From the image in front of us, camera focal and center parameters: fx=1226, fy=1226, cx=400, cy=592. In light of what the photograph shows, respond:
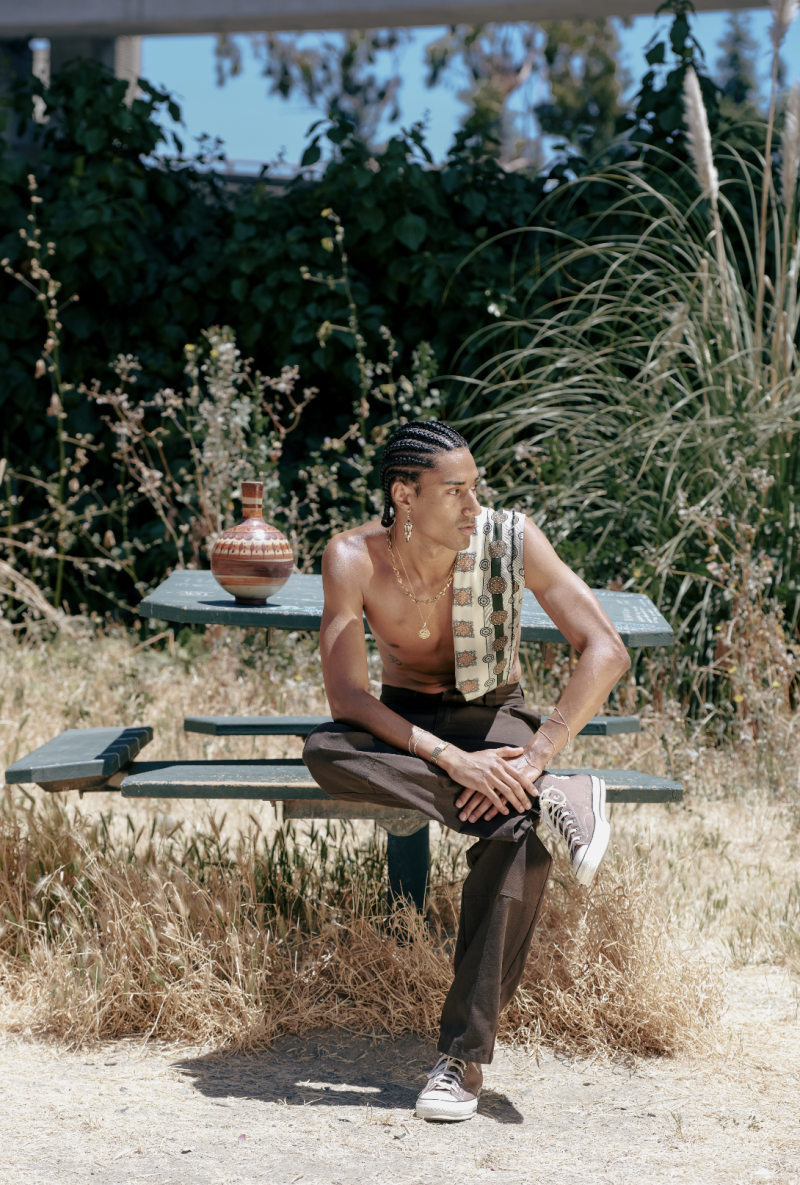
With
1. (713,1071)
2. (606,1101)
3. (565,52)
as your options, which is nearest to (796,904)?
(713,1071)

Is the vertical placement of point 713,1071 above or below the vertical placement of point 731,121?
below

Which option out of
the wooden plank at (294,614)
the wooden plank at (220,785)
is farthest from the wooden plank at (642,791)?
the wooden plank at (220,785)

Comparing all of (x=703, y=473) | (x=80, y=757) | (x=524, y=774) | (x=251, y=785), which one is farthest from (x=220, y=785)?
(x=703, y=473)

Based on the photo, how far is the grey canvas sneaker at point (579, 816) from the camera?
7.45ft

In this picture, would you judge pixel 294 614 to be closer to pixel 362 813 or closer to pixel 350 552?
pixel 350 552

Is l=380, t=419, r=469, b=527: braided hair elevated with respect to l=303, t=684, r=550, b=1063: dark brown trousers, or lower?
elevated

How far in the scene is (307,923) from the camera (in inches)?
116

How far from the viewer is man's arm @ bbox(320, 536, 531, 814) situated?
2.34 metres

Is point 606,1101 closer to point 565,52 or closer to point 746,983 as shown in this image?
point 746,983

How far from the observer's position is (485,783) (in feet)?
7.62

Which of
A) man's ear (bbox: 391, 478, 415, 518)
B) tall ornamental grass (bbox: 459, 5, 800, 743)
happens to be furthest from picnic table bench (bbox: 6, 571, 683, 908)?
tall ornamental grass (bbox: 459, 5, 800, 743)

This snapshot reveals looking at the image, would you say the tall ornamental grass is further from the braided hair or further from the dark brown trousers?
the dark brown trousers

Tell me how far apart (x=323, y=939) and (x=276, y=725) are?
2.27 ft

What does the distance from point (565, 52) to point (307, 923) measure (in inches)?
881
